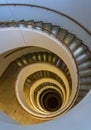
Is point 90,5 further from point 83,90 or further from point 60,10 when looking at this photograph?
point 83,90

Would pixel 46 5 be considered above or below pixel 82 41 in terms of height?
above

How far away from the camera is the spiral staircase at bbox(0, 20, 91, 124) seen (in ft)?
25.8

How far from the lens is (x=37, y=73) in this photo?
38.8 ft

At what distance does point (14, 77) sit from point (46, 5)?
3.75 m

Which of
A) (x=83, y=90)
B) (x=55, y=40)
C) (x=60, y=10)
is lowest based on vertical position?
(x=83, y=90)

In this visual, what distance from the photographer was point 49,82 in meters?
13.2

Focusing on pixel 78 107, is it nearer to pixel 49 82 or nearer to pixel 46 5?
pixel 46 5

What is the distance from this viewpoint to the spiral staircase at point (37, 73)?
787 centimetres

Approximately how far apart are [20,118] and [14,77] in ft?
6.82

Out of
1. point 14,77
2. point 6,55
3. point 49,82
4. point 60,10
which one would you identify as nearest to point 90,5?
point 60,10

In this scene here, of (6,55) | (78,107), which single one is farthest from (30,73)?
(78,107)

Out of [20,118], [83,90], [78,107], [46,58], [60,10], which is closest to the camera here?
[78,107]

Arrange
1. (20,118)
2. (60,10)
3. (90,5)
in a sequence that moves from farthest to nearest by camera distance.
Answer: (20,118) < (60,10) < (90,5)

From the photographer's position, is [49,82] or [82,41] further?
[49,82]
